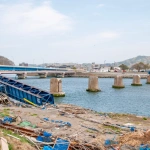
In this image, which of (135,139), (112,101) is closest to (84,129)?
(135,139)

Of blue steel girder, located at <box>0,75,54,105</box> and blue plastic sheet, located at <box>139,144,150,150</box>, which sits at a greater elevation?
blue steel girder, located at <box>0,75,54,105</box>

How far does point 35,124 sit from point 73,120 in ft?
9.14

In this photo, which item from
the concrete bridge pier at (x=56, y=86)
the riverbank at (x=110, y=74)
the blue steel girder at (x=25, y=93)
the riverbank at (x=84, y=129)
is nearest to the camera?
the riverbank at (x=84, y=129)

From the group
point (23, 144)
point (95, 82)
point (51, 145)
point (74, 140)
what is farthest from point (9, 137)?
point (95, 82)

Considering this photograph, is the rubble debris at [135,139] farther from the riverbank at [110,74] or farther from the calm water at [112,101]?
the riverbank at [110,74]

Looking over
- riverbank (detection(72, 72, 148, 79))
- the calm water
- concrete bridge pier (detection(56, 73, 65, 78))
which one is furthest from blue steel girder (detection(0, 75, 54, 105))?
concrete bridge pier (detection(56, 73, 65, 78))

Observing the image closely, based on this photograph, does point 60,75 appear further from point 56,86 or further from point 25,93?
point 25,93

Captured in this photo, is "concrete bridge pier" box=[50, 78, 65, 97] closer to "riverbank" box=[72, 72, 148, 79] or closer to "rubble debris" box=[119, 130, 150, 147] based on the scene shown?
"rubble debris" box=[119, 130, 150, 147]

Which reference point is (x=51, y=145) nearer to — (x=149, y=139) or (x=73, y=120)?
(x=149, y=139)

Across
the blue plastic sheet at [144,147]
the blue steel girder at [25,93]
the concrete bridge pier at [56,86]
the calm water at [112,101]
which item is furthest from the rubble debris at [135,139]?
the concrete bridge pier at [56,86]

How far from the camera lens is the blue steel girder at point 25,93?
89.3 ft

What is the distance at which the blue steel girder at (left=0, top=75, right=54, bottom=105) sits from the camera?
89.3 ft

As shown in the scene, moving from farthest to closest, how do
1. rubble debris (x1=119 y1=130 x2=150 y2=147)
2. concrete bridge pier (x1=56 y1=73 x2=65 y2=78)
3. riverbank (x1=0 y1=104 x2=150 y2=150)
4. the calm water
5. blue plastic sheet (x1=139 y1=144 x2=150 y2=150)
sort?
concrete bridge pier (x1=56 y1=73 x2=65 y2=78) < the calm water < riverbank (x1=0 y1=104 x2=150 y2=150) < rubble debris (x1=119 y1=130 x2=150 y2=147) < blue plastic sheet (x1=139 y1=144 x2=150 y2=150)

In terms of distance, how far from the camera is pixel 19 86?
31.1 meters
